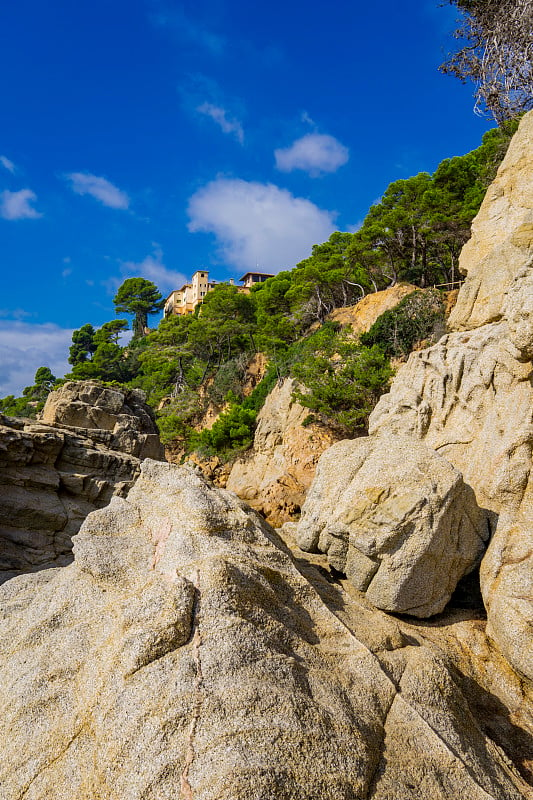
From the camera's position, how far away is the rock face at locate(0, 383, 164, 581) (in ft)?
43.3

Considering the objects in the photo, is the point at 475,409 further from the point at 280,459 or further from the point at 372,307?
the point at 372,307

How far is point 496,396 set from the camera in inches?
379

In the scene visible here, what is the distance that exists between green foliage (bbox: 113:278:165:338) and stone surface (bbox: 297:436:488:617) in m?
71.9

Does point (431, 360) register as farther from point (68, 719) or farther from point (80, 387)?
point (80, 387)

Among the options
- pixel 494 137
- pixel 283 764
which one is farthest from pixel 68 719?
pixel 494 137

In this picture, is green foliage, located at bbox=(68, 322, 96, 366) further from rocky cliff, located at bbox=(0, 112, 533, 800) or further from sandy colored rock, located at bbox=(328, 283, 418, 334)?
rocky cliff, located at bbox=(0, 112, 533, 800)

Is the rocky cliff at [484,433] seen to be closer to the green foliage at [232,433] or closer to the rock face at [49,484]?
the rock face at [49,484]

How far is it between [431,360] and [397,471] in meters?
4.46

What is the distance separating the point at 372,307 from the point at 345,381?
905 centimetres

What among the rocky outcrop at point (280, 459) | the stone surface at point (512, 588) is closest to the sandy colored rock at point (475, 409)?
the stone surface at point (512, 588)

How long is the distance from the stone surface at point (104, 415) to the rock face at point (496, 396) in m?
8.96

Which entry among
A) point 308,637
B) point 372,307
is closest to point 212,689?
point 308,637

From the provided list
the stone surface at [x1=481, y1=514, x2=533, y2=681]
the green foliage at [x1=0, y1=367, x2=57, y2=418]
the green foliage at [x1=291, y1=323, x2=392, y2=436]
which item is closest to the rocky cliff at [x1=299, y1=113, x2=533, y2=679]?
the stone surface at [x1=481, y1=514, x2=533, y2=681]

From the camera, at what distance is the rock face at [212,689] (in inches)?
167
